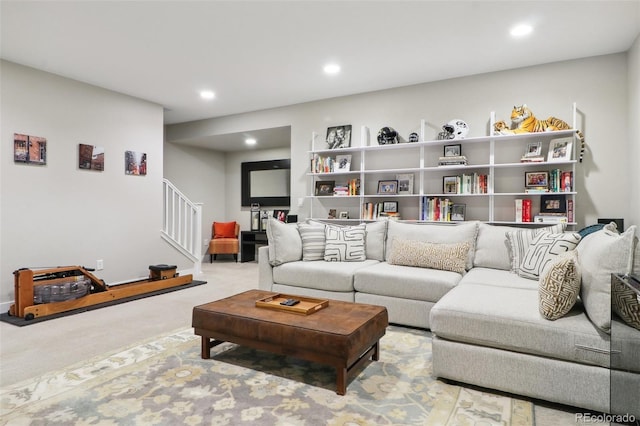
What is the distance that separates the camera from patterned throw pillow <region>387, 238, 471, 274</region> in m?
3.21

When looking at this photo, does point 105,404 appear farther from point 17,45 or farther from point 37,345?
point 17,45

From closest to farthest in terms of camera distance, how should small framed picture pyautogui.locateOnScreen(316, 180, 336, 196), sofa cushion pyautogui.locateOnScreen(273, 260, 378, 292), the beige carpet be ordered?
the beige carpet, sofa cushion pyautogui.locateOnScreen(273, 260, 378, 292), small framed picture pyautogui.locateOnScreen(316, 180, 336, 196)

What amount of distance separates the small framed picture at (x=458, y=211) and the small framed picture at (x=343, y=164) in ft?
4.78

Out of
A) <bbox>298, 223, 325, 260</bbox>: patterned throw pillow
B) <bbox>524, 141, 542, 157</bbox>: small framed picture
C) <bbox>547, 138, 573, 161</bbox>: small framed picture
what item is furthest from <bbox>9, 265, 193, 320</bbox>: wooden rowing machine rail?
<bbox>547, 138, 573, 161</bbox>: small framed picture

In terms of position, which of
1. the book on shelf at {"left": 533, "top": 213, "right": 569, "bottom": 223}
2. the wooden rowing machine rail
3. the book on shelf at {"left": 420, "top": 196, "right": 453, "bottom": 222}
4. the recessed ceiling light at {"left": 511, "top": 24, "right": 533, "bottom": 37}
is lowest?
the wooden rowing machine rail

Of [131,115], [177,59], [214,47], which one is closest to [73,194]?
[131,115]

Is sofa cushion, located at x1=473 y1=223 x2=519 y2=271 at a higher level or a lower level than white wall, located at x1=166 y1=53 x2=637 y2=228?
lower

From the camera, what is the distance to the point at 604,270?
5.69 ft

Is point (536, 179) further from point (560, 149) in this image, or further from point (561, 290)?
point (561, 290)

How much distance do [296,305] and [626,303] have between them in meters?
1.69

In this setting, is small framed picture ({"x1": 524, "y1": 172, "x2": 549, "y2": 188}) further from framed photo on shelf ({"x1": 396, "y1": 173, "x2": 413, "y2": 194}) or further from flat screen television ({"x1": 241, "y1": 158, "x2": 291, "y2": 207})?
flat screen television ({"x1": 241, "y1": 158, "x2": 291, "y2": 207})

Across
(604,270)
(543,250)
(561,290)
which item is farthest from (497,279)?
(604,270)

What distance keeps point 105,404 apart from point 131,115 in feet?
13.7

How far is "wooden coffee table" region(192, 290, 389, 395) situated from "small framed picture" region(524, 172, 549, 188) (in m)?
2.54
